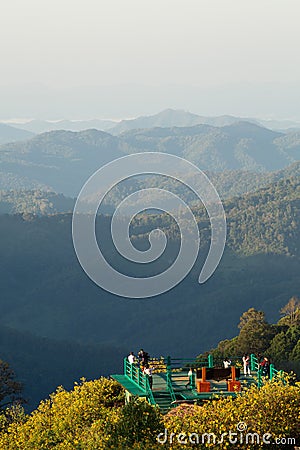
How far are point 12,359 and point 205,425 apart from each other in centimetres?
15200

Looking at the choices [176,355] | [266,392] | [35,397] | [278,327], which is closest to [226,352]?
[278,327]

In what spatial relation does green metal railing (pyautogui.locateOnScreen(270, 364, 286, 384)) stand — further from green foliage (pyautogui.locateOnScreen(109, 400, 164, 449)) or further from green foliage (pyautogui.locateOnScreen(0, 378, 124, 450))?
green foliage (pyautogui.locateOnScreen(109, 400, 164, 449))

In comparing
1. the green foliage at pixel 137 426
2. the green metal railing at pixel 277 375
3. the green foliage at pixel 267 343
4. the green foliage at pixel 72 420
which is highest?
the green foliage at pixel 267 343

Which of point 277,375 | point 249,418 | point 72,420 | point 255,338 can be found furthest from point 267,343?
point 249,418

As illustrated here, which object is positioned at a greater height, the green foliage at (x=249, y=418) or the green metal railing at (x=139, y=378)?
the green metal railing at (x=139, y=378)

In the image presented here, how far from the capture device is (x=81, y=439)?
2189cm

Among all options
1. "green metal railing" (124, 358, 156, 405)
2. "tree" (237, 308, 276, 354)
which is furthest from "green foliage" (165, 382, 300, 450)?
"tree" (237, 308, 276, 354)

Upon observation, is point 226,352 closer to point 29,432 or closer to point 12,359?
point 29,432

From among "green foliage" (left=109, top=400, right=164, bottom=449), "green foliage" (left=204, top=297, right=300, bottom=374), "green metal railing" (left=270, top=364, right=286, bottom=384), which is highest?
"green foliage" (left=204, top=297, right=300, bottom=374)

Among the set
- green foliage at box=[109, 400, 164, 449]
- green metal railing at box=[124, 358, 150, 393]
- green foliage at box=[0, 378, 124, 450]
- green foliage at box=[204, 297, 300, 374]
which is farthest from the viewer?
green foliage at box=[204, 297, 300, 374]

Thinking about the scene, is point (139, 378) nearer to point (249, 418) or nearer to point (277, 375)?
point (277, 375)

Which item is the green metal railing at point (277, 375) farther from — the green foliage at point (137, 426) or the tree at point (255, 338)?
the tree at point (255, 338)

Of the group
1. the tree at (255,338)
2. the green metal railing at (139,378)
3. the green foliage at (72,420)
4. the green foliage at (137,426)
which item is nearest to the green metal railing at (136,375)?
the green metal railing at (139,378)

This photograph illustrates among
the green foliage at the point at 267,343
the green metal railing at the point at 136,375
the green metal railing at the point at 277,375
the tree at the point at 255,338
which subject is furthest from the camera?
the tree at the point at 255,338
